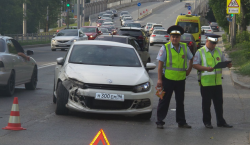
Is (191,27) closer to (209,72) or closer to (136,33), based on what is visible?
(136,33)

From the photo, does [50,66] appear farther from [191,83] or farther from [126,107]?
[126,107]

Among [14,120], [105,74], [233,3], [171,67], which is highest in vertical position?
[233,3]

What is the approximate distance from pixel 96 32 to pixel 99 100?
3102cm

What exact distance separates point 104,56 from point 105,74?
1169mm

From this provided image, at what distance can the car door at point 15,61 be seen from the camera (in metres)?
12.3

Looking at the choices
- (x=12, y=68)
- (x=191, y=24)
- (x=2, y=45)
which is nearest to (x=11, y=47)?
(x=2, y=45)

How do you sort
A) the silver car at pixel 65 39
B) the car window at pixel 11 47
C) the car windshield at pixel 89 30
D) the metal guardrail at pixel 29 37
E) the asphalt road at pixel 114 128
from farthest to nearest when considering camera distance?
the car windshield at pixel 89 30, the metal guardrail at pixel 29 37, the silver car at pixel 65 39, the car window at pixel 11 47, the asphalt road at pixel 114 128

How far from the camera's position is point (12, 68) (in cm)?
1215

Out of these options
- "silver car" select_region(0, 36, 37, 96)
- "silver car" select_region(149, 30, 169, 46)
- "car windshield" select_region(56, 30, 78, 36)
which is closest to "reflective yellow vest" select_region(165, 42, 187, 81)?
"silver car" select_region(0, 36, 37, 96)

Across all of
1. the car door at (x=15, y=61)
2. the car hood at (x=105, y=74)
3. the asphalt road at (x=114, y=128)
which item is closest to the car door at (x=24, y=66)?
the car door at (x=15, y=61)

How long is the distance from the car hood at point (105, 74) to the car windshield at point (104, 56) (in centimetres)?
31

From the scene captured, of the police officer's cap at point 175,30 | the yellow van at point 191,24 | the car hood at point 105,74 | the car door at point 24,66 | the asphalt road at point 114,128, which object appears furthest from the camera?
the yellow van at point 191,24

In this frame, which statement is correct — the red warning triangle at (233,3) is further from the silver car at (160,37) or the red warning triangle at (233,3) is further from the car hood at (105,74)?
the silver car at (160,37)

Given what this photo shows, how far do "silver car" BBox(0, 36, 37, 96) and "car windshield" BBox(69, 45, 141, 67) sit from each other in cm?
223
